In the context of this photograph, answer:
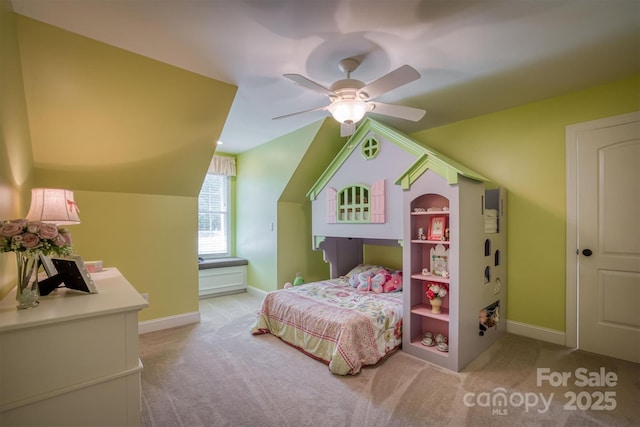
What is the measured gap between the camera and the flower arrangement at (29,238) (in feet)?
4.06

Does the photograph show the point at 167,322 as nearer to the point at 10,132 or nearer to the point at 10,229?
the point at 10,132

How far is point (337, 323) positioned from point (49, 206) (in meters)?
2.16

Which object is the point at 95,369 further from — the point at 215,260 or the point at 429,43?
the point at 215,260

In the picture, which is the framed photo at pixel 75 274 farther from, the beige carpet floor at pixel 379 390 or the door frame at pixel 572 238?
the door frame at pixel 572 238

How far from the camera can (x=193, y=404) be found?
1.97 meters

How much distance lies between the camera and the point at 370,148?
319 centimetres

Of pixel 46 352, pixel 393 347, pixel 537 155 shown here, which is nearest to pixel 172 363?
pixel 46 352

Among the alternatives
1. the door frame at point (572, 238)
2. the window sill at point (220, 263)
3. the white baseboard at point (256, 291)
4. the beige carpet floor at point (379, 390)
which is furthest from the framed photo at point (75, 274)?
the door frame at point (572, 238)

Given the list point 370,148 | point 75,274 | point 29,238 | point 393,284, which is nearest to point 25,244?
point 29,238

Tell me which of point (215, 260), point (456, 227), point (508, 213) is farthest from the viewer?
point (215, 260)

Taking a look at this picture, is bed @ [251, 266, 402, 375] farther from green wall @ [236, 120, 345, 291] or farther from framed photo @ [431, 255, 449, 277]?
green wall @ [236, 120, 345, 291]

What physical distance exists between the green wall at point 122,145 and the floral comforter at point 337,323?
48.4 inches

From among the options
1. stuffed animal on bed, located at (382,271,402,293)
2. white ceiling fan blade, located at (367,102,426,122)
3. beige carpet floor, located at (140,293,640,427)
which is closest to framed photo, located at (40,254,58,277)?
beige carpet floor, located at (140,293,640,427)

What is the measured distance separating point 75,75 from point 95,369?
1.97 m
